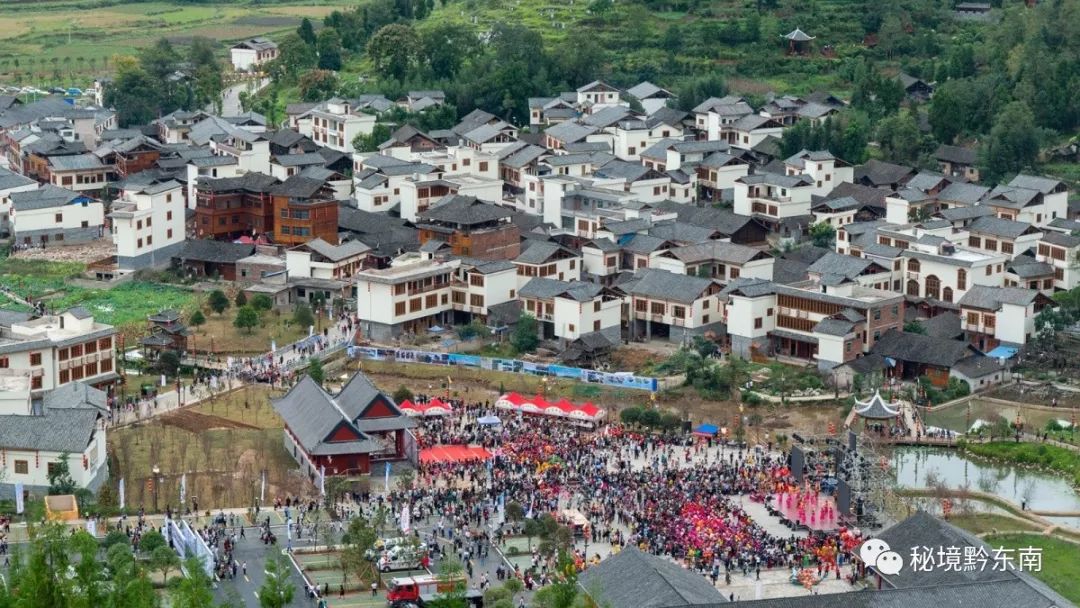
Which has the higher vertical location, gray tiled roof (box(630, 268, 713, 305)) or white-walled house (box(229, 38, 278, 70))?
white-walled house (box(229, 38, 278, 70))

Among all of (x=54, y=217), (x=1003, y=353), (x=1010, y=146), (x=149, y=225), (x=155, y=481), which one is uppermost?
(x=1010, y=146)

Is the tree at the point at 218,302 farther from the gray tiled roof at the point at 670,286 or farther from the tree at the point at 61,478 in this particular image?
the tree at the point at 61,478

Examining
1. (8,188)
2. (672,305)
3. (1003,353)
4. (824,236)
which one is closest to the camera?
(1003,353)

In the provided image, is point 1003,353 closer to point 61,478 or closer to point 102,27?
point 61,478

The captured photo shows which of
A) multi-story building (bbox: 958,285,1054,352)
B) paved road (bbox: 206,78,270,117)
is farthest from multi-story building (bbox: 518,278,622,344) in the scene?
paved road (bbox: 206,78,270,117)

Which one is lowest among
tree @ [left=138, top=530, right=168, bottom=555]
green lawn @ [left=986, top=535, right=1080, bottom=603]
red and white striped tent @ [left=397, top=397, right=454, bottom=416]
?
green lawn @ [left=986, top=535, right=1080, bottom=603]

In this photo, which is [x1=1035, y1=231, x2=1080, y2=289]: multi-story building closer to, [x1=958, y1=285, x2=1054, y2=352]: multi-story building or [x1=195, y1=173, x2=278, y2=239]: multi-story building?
[x1=958, y1=285, x2=1054, y2=352]: multi-story building

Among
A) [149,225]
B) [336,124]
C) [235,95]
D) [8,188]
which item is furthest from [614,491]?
[235,95]

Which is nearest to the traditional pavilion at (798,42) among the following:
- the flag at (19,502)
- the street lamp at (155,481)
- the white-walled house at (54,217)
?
the white-walled house at (54,217)
